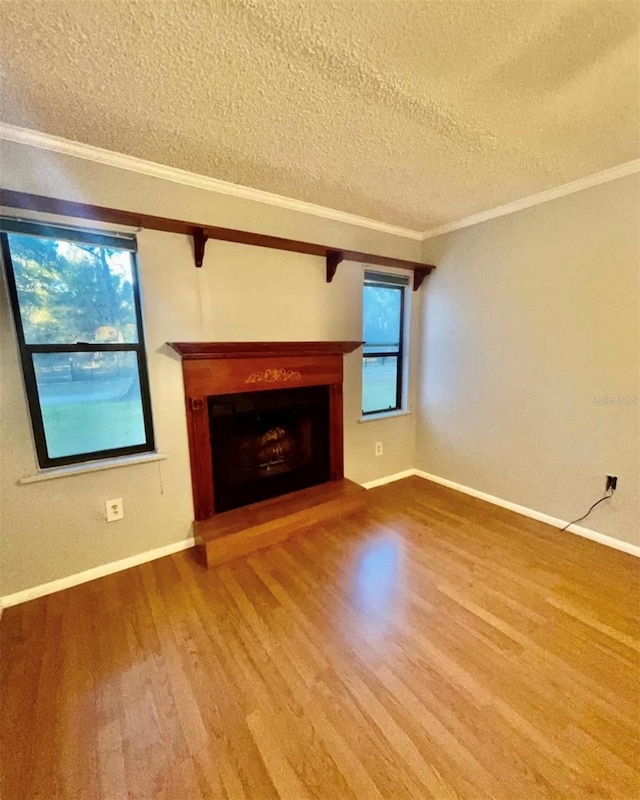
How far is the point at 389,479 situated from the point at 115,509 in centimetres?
237

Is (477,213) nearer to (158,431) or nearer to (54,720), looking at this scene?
(158,431)

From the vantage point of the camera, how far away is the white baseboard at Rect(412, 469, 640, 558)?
2.27m

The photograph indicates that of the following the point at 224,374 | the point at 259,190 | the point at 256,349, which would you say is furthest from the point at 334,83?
the point at 224,374

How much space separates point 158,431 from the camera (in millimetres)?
2211

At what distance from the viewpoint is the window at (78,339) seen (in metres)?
1.79

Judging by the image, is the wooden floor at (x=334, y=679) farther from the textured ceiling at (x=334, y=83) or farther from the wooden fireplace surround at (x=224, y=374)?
the textured ceiling at (x=334, y=83)

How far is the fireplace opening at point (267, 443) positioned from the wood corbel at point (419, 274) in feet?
4.65

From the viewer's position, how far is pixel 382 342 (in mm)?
3312

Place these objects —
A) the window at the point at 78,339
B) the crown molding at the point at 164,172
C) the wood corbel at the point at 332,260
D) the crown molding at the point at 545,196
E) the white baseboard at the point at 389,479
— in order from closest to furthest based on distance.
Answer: the crown molding at the point at 164,172, the window at the point at 78,339, the crown molding at the point at 545,196, the wood corbel at the point at 332,260, the white baseboard at the point at 389,479

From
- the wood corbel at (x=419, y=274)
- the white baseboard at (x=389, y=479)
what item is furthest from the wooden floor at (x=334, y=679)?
the wood corbel at (x=419, y=274)

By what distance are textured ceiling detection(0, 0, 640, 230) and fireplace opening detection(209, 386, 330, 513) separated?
148 centimetres

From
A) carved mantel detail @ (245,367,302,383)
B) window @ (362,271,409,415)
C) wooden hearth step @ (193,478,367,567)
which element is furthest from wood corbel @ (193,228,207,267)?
wooden hearth step @ (193,478,367,567)

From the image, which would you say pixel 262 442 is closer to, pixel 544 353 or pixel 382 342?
pixel 382 342

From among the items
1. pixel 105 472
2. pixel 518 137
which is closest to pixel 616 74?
pixel 518 137
